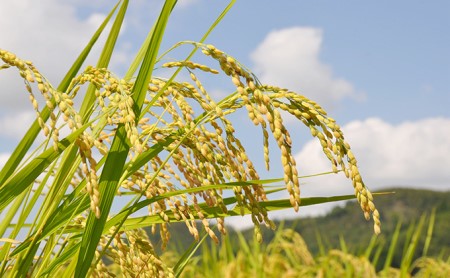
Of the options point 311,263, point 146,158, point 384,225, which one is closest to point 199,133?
point 146,158

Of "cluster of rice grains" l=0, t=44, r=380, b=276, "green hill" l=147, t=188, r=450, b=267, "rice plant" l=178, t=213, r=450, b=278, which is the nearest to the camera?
"cluster of rice grains" l=0, t=44, r=380, b=276

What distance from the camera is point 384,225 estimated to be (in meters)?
40.2

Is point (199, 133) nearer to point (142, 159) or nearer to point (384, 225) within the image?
point (142, 159)

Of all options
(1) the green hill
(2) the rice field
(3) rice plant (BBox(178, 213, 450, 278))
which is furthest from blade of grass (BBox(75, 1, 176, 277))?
(1) the green hill

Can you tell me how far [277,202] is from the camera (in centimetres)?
211

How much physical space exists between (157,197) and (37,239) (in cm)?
33

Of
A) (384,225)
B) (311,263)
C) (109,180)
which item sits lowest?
(311,263)

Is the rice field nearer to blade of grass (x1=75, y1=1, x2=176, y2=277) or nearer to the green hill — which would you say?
blade of grass (x1=75, y1=1, x2=176, y2=277)

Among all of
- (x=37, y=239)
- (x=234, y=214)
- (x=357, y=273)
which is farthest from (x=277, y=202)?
(x=357, y=273)

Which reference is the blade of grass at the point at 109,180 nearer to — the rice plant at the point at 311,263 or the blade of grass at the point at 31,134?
the blade of grass at the point at 31,134

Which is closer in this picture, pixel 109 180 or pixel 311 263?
pixel 109 180

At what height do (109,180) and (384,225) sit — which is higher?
(109,180)

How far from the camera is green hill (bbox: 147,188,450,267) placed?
29.4m

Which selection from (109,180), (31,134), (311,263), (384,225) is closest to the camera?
(109,180)
